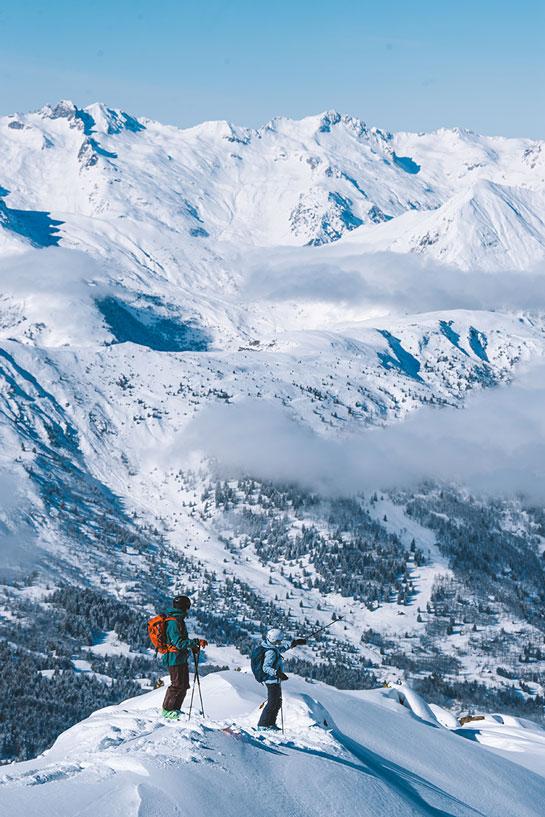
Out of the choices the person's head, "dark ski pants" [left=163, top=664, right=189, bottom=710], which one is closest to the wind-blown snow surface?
"dark ski pants" [left=163, top=664, right=189, bottom=710]

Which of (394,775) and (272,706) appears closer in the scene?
(272,706)

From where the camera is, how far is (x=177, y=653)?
3741 centimetres

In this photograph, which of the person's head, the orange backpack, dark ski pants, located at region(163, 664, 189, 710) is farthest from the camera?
dark ski pants, located at region(163, 664, 189, 710)

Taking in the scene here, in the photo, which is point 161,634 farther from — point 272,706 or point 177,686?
point 272,706

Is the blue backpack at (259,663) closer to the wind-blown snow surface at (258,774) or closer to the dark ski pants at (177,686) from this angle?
the wind-blown snow surface at (258,774)

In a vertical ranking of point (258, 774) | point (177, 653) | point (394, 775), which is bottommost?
point (394, 775)

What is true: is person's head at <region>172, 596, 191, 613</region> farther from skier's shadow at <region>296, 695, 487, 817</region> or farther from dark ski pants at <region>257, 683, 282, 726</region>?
skier's shadow at <region>296, 695, 487, 817</region>

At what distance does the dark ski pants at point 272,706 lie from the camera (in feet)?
129


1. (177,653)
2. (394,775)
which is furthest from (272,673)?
(394,775)

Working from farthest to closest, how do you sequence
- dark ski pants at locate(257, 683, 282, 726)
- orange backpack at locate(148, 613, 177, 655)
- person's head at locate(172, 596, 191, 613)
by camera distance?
dark ski pants at locate(257, 683, 282, 726) → orange backpack at locate(148, 613, 177, 655) → person's head at locate(172, 596, 191, 613)

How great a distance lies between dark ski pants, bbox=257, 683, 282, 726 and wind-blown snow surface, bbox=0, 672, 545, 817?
1204 mm

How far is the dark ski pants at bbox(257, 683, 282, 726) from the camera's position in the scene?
39469 mm

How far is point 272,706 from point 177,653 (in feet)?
17.2

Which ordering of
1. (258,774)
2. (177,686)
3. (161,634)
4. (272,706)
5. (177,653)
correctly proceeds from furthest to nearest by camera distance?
1. (272,706)
2. (177,686)
3. (161,634)
4. (177,653)
5. (258,774)
